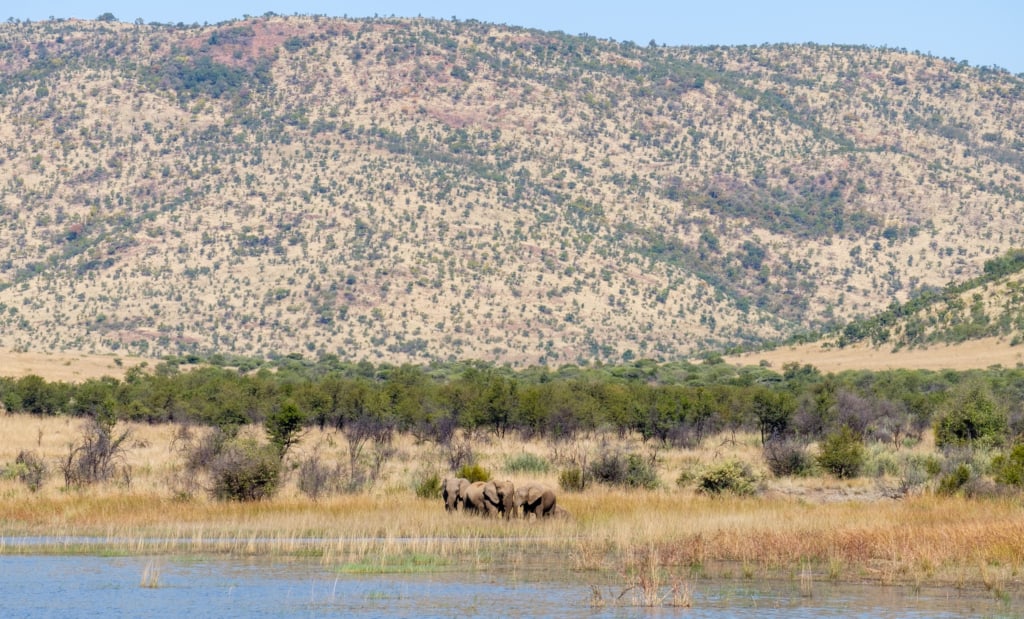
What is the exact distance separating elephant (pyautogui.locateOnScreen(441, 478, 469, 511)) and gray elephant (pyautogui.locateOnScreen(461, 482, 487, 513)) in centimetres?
25

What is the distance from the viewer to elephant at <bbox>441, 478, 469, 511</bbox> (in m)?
32.3

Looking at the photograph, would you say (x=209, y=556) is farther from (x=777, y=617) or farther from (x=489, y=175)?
(x=489, y=175)

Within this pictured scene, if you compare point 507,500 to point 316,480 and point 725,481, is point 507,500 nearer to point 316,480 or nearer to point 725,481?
point 316,480

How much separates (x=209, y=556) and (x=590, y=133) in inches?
6941

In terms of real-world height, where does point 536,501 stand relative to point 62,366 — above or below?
above

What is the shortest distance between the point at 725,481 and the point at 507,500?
739 centimetres

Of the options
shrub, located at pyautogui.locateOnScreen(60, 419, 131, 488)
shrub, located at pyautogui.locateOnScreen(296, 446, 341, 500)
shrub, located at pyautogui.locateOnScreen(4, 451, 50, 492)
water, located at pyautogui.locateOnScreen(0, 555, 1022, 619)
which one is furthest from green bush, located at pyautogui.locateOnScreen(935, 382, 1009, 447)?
shrub, located at pyautogui.locateOnScreen(4, 451, 50, 492)

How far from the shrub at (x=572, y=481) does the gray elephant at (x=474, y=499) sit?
544 cm

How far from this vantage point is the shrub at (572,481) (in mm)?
37031

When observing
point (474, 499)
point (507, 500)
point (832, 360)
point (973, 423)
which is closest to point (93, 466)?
point (474, 499)

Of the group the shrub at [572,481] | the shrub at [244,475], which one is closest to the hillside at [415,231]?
the shrub at [572,481]

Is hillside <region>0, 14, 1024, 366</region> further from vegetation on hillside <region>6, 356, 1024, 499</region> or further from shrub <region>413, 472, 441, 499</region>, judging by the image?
shrub <region>413, 472, 441, 499</region>

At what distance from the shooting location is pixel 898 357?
10144 centimetres

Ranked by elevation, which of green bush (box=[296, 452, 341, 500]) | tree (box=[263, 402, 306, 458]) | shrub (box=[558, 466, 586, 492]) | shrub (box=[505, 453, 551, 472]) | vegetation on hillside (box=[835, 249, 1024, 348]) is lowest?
shrub (box=[505, 453, 551, 472])
